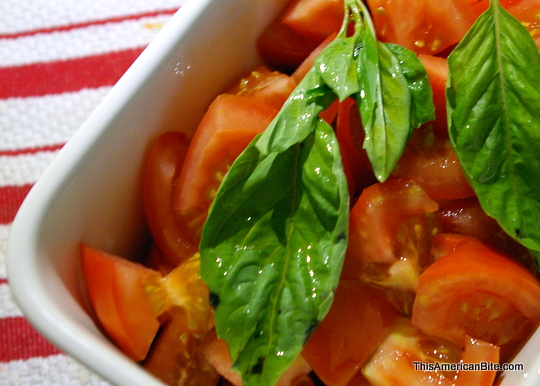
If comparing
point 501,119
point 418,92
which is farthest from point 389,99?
point 501,119

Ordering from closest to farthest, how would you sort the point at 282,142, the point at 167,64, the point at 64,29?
the point at 282,142, the point at 167,64, the point at 64,29

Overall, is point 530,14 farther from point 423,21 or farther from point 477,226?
point 477,226

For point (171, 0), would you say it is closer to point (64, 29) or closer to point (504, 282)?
point (64, 29)

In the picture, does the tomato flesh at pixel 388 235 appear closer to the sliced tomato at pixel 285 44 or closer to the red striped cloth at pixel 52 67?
the sliced tomato at pixel 285 44

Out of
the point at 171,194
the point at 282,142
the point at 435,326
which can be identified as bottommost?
the point at 435,326

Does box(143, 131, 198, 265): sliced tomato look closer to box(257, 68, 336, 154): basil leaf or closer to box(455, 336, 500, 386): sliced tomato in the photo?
Result: box(257, 68, 336, 154): basil leaf

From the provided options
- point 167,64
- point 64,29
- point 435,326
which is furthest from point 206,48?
point 64,29

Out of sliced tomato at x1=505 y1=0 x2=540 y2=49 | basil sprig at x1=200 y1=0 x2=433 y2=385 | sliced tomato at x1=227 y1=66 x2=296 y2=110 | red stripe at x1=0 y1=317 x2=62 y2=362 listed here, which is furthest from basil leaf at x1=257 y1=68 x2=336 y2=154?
red stripe at x1=0 y1=317 x2=62 y2=362
